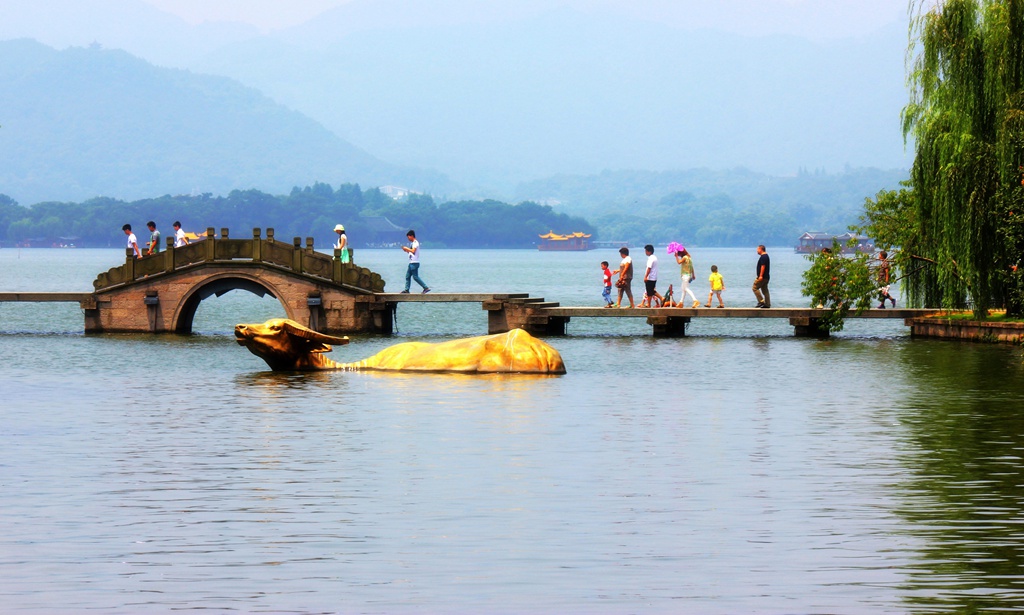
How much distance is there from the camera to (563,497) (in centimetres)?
1739

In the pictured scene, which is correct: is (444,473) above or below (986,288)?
below

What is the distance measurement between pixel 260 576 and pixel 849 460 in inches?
385

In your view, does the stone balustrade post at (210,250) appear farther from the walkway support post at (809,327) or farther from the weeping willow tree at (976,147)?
the weeping willow tree at (976,147)

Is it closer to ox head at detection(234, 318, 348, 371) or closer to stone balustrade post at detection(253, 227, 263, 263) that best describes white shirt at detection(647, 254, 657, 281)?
stone balustrade post at detection(253, 227, 263, 263)

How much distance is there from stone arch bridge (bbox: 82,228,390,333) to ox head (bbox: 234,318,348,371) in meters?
13.9

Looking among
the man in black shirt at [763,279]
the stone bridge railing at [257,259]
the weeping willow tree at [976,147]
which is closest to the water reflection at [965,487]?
the weeping willow tree at [976,147]

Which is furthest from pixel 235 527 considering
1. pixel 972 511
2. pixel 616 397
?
pixel 616 397

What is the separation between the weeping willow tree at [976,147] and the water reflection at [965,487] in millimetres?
7167

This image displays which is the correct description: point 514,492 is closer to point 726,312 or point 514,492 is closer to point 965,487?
point 965,487

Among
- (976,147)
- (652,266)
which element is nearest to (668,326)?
(652,266)

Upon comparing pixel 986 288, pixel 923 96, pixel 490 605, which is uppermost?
pixel 923 96

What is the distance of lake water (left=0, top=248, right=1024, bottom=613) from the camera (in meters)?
12.8

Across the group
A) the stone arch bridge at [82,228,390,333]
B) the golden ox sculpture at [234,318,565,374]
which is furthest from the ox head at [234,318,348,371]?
the stone arch bridge at [82,228,390,333]

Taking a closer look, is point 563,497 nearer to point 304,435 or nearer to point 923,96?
point 304,435
